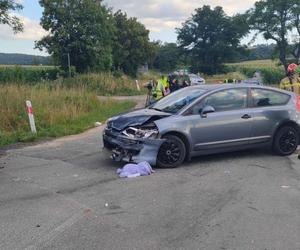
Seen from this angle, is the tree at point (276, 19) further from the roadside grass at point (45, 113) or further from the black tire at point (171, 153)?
the black tire at point (171, 153)

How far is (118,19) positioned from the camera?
Result: 63.4 meters

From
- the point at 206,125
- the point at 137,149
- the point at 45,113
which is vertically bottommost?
the point at 45,113

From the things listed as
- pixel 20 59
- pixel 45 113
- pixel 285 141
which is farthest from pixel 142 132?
pixel 20 59

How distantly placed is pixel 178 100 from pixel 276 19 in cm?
6940

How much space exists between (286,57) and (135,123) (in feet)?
240

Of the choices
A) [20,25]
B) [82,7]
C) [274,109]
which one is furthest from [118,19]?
[274,109]

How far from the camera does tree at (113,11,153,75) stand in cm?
6238

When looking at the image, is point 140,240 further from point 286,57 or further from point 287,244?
point 286,57

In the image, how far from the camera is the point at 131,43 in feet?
208

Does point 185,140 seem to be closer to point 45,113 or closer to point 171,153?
point 171,153

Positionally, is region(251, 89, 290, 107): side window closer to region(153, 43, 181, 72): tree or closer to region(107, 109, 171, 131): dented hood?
region(107, 109, 171, 131): dented hood

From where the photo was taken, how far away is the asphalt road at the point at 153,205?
5484mm

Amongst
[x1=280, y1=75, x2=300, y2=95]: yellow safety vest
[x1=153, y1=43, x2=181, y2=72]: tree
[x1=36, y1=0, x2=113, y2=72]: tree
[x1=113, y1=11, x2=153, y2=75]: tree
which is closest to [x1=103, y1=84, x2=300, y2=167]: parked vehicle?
[x1=280, y1=75, x2=300, y2=95]: yellow safety vest

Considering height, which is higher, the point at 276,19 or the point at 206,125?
the point at 276,19
